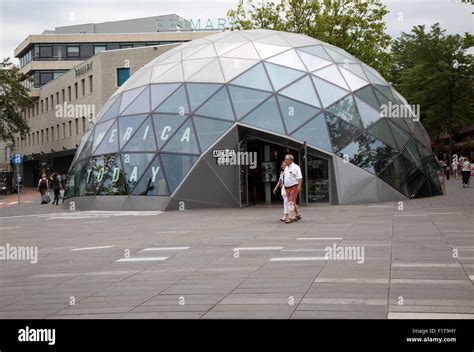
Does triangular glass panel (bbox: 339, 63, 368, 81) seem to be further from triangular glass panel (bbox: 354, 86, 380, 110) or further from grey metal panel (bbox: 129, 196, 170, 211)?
grey metal panel (bbox: 129, 196, 170, 211)

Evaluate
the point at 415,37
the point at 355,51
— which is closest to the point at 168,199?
the point at 355,51

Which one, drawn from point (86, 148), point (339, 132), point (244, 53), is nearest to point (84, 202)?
point (86, 148)

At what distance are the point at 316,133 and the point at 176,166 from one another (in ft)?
16.1

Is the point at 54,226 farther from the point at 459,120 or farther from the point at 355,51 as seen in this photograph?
the point at 459,120

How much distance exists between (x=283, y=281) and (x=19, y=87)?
54.1 m

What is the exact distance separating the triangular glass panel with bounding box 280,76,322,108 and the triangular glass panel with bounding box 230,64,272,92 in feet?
2.31

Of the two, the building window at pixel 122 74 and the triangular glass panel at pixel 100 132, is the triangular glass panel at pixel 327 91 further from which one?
the building window at pixel 122 74

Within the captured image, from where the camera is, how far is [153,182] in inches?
821

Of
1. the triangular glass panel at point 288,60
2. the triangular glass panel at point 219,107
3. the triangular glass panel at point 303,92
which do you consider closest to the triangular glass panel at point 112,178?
the triangular glass panel at point 219,107

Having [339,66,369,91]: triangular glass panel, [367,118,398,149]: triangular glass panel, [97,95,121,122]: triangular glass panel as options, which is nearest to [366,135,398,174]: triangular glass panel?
[367,118,398,149]: triangular glass panel

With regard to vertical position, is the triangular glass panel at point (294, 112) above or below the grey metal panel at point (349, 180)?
above

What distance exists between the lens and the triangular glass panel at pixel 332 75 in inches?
866

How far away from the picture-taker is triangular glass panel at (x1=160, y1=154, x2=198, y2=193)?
20.3 meters

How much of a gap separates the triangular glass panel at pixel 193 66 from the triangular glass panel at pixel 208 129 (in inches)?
93.2
